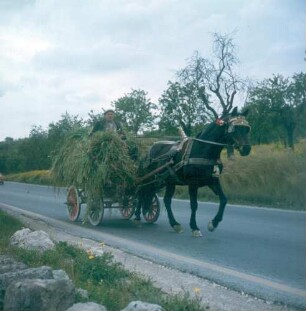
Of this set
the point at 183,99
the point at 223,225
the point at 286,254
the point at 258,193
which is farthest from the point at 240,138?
the point at 183,99

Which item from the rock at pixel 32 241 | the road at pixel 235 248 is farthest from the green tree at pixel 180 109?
the rock at pixel 32 241

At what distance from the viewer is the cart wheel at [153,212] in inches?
559

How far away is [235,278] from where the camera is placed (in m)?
7.84

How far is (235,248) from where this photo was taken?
10258 millimetres

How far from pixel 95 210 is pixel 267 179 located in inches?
448

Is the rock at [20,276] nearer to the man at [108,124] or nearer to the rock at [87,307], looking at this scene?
the rock at [87,307]

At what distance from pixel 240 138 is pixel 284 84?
25.2 m

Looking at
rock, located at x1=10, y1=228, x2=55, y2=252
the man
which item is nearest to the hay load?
the man

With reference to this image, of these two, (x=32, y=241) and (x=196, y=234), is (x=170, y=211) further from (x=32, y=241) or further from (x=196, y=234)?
(x=32, y=241)

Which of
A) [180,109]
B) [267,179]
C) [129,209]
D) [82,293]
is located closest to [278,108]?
[180,109]

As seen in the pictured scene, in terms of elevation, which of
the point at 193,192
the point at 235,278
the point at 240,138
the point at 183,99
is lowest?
the point at 235,278

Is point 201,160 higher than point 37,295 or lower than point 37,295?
higher

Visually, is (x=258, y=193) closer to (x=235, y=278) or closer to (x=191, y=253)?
(x=191, y=253)

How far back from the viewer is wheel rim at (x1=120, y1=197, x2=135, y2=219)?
14014 millimetres
